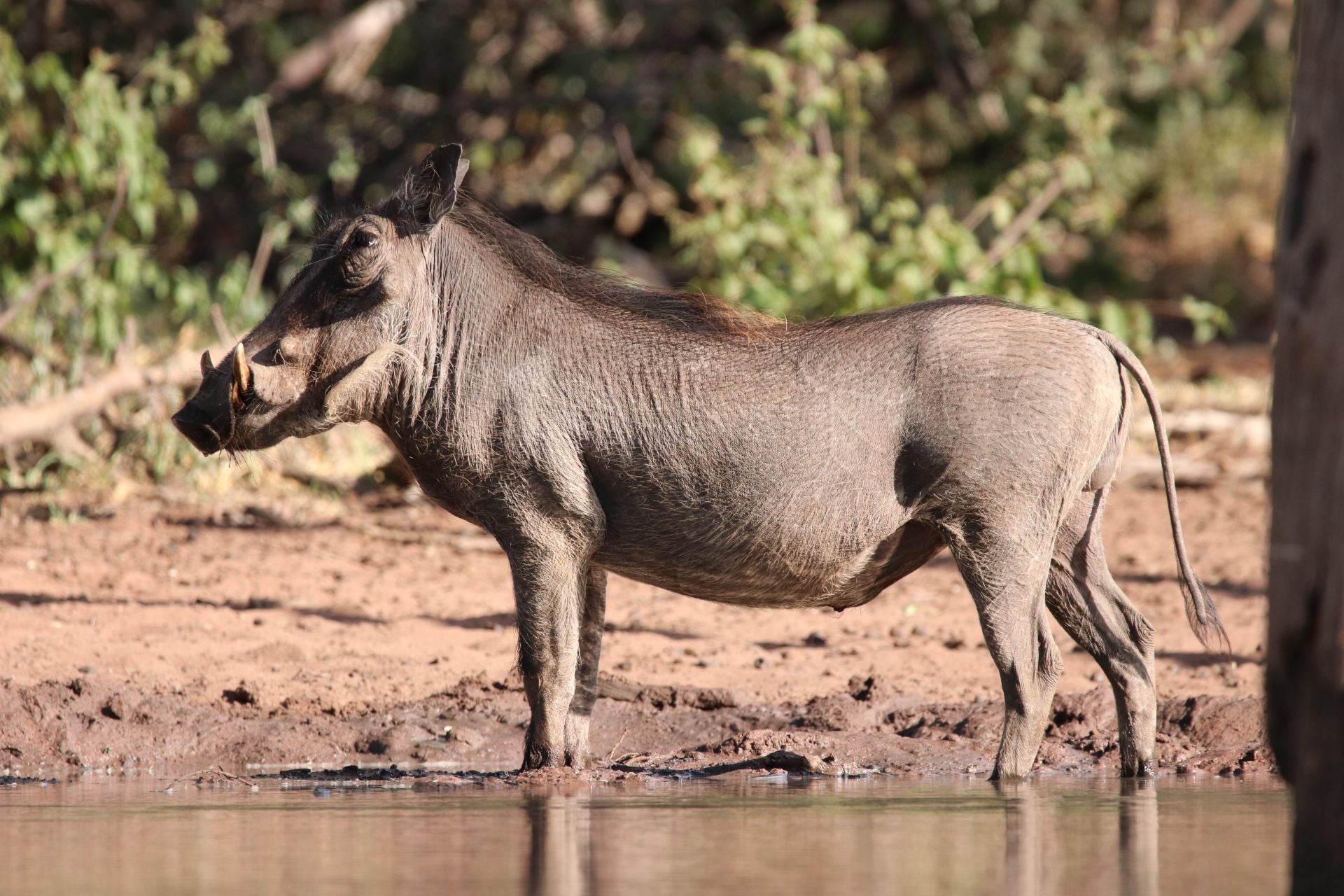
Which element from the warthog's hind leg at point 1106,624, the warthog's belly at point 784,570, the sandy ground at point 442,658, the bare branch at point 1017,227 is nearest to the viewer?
the warthog's belly at point 784,570

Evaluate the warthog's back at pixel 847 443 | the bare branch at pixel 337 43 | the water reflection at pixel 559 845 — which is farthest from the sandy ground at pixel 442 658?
the bare branch at pixel 337 43

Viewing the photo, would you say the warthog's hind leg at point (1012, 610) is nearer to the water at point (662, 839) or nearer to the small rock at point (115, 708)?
the water at point (662, 839)

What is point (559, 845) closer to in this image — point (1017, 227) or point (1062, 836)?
point (1062, 836)

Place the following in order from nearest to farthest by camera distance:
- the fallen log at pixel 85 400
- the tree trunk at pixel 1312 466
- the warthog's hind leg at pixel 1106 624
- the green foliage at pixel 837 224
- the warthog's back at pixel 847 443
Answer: the tree trunk at pixel 1312 466
the warthog's back at pixel 847 443
the warthog's hind leg at pixel 1106 624
the fallen log at pixel 85 400
the green foliage at pixel 837 224

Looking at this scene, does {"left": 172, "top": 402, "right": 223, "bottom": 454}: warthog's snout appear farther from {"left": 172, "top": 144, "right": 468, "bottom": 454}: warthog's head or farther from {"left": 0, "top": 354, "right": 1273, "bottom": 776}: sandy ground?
{"left": 0, "top": 354, "right": 1273, "bottom": 776}: sandy ground

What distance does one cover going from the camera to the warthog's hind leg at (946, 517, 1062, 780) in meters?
5.07

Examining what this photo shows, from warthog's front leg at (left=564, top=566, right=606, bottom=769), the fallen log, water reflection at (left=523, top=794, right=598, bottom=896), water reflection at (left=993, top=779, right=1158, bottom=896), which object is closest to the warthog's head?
warthog's front leg at (left=564, top=566, right=606, bottom=769)

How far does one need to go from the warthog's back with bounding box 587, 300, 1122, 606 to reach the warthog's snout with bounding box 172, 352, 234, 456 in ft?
3.60

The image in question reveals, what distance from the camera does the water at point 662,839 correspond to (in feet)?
11.0

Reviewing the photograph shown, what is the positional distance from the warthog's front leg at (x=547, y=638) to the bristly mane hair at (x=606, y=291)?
83 centimetres

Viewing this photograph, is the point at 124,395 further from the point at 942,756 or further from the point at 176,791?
the point at 942,756

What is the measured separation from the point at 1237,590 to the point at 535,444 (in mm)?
4214

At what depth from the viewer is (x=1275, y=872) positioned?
3467mm

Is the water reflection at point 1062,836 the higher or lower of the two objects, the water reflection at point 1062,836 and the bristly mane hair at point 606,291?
the lower
